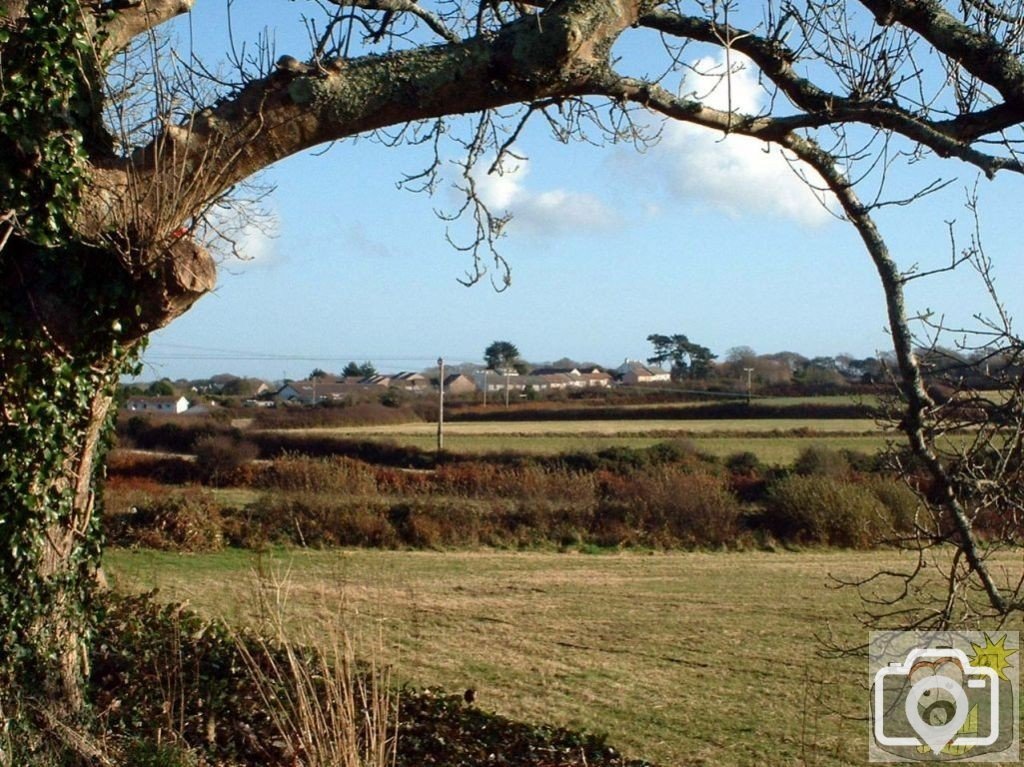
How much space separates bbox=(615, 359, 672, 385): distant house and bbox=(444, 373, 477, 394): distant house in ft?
26.1

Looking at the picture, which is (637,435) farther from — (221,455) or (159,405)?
(159,405)

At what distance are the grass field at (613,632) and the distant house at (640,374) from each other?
33.5 metres

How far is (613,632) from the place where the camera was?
1580 cm

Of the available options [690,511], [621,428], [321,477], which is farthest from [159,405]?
[690,511]

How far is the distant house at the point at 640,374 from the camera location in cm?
5775

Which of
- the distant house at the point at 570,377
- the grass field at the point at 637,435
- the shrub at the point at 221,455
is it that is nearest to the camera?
the shrub at the point at 221,455

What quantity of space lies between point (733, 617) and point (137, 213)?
1333 cm

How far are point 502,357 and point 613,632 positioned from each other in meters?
50.5

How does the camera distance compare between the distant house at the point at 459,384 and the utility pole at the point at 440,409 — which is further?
the distant house at the point at 459,384

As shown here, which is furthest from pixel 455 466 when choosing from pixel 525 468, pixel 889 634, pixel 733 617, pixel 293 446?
pixel 889 634

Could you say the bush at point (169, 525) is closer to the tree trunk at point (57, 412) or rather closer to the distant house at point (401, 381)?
the tree trunk at point (57, 412)

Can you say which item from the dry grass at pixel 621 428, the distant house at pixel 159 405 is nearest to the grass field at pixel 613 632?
the dry grass at pixel 621 428

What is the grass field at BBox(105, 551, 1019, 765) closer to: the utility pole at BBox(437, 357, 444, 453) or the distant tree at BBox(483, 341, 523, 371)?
the utility pole at BBox(437, 357, 444, 453)

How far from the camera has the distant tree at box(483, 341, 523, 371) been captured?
64.3 m
